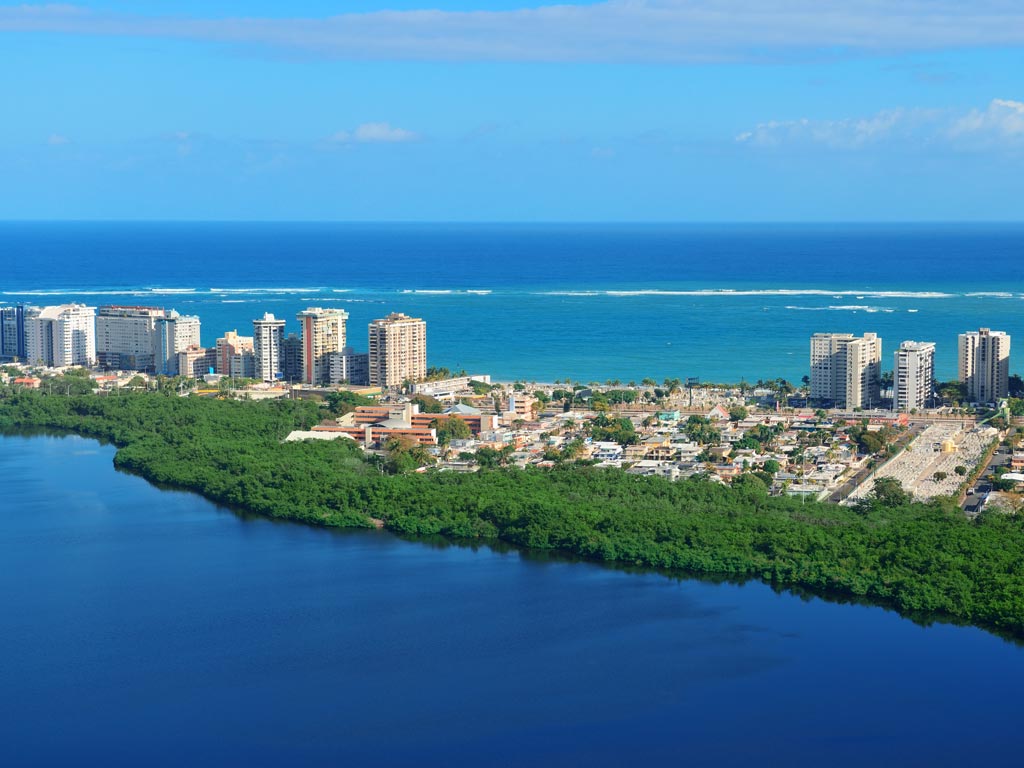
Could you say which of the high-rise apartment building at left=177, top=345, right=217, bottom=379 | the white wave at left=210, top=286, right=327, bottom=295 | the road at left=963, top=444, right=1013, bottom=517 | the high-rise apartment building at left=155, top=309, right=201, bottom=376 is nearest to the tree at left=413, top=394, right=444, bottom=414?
the high-rise apartment building at left=177, top=345, right=217, bottom=379

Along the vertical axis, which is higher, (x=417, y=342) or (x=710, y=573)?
(x=417, y=342)

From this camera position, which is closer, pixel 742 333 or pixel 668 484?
pixel 668 484

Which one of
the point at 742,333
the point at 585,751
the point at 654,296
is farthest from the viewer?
the point at 654,296

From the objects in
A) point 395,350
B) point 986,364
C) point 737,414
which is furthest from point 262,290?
point 986,364

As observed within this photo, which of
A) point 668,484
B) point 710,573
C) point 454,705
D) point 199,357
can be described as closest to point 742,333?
point 199,357

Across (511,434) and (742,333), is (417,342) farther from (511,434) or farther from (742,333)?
(742,333)

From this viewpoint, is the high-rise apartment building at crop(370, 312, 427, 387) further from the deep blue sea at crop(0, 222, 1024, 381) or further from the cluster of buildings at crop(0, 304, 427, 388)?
the deep blue sea at crop(0, 222, 1024, 381)

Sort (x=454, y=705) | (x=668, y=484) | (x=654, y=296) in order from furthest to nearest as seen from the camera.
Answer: (x=654, y=296) < (x=668, y=484) < (x=454, y=705)
